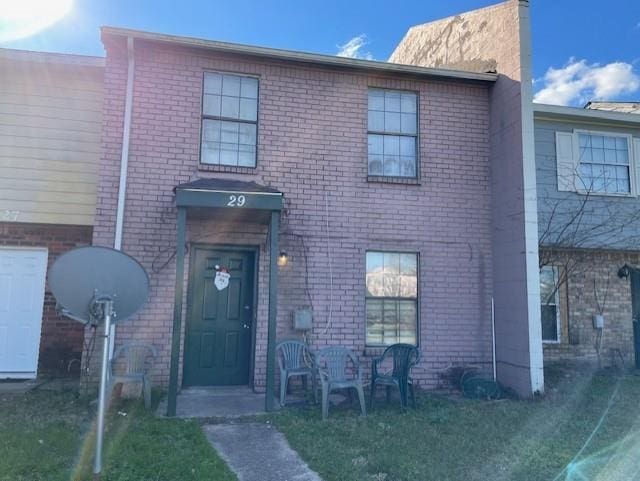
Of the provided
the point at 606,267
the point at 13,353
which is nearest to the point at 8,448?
the point at 13,353

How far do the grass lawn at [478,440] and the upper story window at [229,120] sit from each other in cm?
381

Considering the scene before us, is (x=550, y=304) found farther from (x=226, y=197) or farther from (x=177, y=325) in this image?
(x=177, y=325)

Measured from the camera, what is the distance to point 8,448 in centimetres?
450

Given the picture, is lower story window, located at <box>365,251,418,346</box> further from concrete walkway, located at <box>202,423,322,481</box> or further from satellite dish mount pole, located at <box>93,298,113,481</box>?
satellite dish mount pole, located at <box>93,298,113,481</box>

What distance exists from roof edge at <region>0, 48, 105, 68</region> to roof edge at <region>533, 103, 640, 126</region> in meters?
7.97

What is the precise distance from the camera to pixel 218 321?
24.0 feet

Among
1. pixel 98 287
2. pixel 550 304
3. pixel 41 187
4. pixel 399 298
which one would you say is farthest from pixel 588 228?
pixel 41 187

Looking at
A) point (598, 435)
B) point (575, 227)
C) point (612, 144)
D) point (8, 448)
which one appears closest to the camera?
point (8, 448)

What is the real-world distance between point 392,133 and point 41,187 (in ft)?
18.6

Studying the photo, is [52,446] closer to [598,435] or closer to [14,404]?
[14,404]

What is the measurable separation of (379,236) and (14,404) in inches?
213

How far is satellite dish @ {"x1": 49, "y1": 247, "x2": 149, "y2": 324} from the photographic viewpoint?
12.1 feet

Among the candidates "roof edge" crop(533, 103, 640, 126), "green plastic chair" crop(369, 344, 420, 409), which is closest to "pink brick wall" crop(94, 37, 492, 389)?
"green plastic chair" crop(369, 344, 420, 409)

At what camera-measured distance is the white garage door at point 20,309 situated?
804cm
